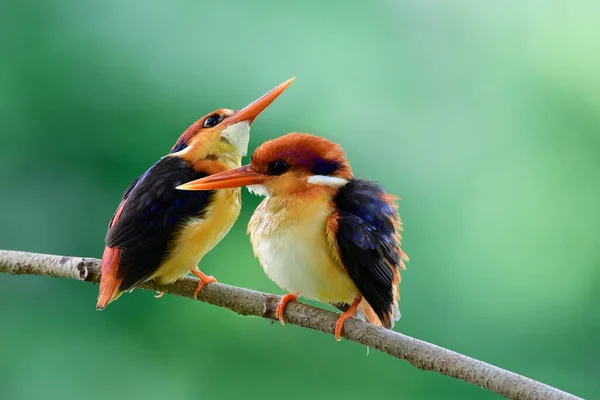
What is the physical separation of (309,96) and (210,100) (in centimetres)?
→ 27

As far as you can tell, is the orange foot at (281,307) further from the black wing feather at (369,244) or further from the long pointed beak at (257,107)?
the long pointed beak at (257,107)

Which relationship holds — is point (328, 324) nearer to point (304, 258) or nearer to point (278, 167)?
point (304, 258)

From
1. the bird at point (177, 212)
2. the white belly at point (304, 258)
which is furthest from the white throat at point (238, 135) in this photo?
the white belly at point (304, 258)

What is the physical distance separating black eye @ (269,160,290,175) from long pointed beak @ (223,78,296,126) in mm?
69

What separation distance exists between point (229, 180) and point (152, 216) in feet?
0.43

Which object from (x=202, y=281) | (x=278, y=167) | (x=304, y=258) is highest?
(x=278, y=167)

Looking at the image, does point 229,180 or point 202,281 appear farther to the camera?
point 202,281

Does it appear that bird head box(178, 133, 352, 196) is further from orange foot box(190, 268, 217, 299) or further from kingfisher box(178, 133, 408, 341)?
orange foot box(190, 268, 217, 299)

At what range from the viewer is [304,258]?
3.33ft

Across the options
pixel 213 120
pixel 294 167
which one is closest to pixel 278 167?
pixel 294 167

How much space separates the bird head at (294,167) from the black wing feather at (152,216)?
0.31 ft

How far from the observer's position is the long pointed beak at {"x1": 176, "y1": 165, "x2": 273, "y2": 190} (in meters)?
0.94

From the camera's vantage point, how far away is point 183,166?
105 cm

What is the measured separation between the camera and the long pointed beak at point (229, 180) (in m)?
0.94
